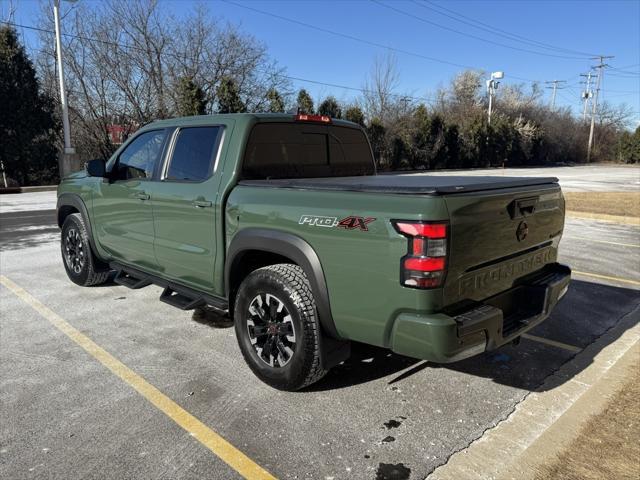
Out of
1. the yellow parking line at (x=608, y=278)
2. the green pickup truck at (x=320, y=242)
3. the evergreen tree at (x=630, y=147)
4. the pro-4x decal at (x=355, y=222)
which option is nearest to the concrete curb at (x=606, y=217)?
the yellow parking line at (x=608, y=278)

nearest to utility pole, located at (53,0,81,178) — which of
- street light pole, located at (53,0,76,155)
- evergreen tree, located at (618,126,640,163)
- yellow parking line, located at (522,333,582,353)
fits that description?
street light pole, located at (53,0,76,155)

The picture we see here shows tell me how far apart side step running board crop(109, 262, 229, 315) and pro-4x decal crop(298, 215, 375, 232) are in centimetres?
118

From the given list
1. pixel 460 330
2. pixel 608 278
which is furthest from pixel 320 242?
pixel 608 278

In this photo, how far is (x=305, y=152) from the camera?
4141 millimetres

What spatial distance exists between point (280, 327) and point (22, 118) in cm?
2092

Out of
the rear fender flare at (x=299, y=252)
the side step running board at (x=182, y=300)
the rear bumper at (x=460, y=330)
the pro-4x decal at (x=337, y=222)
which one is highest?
the pro-4x decal at (x=337, y=222)

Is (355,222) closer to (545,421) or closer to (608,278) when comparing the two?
(545,421)

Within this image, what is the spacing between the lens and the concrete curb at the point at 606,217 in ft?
36.5

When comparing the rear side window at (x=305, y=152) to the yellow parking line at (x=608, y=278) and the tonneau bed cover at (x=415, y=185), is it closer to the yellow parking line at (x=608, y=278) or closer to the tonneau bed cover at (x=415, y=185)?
the tonneau bed cover at (x=415, y=185)

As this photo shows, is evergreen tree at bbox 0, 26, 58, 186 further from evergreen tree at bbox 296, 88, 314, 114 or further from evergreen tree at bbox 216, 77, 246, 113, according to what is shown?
evergreen tree at bbox 296, 88, 314, 114

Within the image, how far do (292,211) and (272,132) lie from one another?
42.2 inches

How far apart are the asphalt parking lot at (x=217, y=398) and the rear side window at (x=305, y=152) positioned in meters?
1.53

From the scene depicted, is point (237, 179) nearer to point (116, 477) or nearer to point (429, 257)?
point (429, 257)

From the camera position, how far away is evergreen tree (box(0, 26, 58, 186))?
19266 mm
